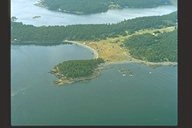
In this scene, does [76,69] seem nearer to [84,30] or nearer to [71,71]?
[71,71]

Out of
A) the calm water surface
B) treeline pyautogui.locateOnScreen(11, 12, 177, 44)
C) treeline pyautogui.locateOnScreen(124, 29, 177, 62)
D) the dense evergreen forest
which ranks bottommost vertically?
the calm water surface

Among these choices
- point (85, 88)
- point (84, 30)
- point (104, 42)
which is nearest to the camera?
point (85, 88)

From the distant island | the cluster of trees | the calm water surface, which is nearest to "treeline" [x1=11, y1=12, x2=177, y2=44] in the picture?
the distant island

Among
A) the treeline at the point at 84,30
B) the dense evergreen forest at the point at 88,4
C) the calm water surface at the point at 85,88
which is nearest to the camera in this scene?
the dense evergreen forest at the point at 88,4

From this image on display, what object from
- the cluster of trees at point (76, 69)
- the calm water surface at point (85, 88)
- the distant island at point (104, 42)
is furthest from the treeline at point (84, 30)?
the cluster of trees at point (76, 69)

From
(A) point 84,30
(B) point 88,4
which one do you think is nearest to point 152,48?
(A) point 84,30

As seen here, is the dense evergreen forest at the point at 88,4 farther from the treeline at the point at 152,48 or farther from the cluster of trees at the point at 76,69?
the cluster of trees at the point at 76,69

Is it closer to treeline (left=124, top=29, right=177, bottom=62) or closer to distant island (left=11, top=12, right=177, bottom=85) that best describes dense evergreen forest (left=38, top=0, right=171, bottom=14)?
distant island (left=11, top=12, right=177, bottom=85)

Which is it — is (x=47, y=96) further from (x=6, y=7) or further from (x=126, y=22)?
(x=6, y=7)
